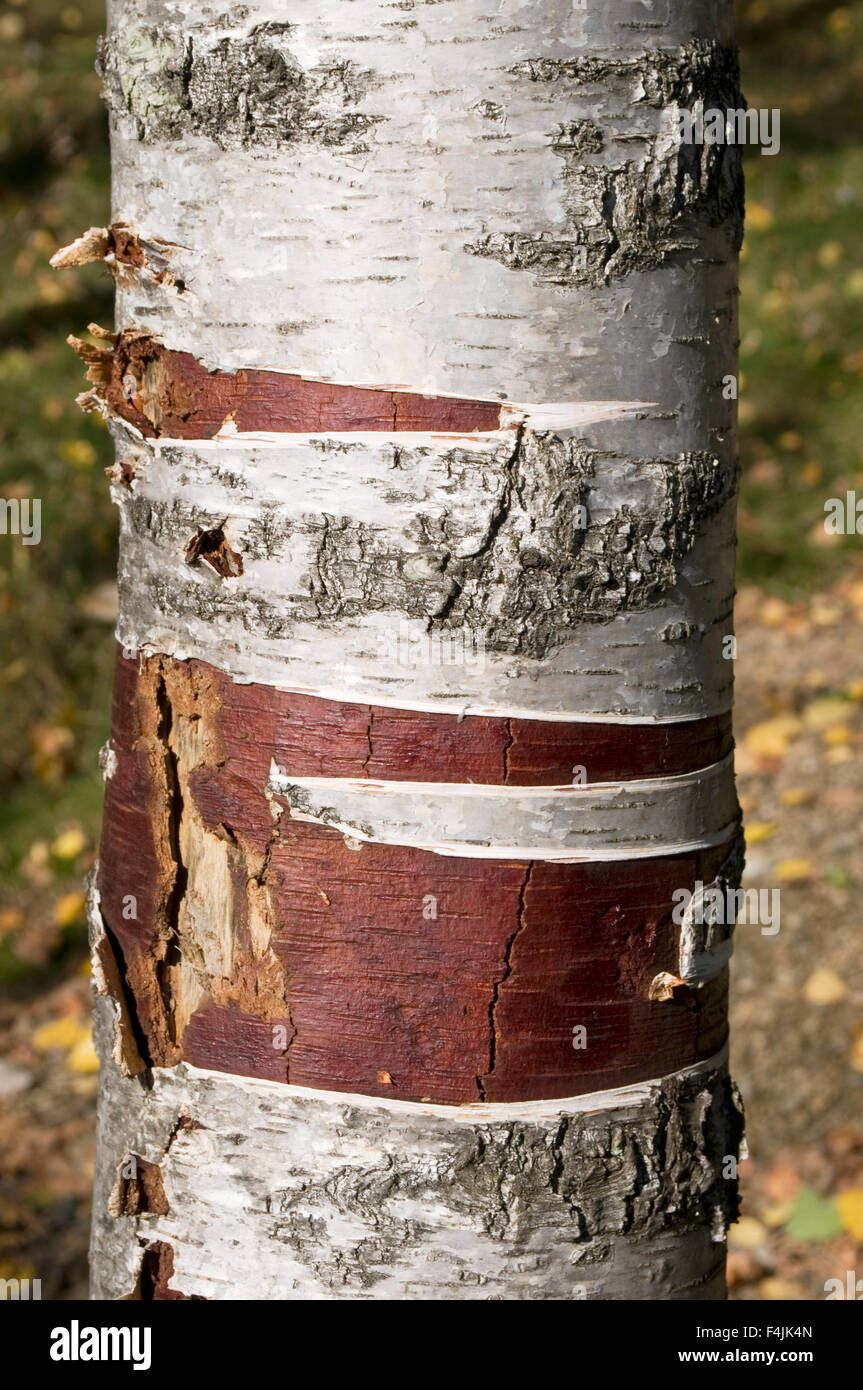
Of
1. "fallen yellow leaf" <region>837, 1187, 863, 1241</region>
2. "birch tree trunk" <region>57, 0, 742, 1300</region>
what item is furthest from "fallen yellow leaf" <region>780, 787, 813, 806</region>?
"birch tree trunk" <region>57, 0, 742, 1300</region>

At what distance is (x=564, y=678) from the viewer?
1051 mm

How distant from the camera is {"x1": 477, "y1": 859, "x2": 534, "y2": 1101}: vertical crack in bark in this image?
1.06 metres

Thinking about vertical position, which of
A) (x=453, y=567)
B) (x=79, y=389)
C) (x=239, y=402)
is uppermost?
(x=79, y=389)

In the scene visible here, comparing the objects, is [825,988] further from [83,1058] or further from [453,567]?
[453,567]

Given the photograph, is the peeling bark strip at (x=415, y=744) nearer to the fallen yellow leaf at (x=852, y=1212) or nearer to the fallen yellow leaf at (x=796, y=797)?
the fallen yellow leaf at (x=852, y=1212)

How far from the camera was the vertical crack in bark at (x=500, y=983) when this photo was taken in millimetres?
1062

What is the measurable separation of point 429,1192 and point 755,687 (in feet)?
10.6

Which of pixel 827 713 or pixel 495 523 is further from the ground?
pixel 827 713

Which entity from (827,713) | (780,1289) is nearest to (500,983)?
(780,1289)

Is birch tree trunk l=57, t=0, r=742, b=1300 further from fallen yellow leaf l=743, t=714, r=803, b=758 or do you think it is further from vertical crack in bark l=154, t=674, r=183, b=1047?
fallen yellow leaf l=743, t=714, r=803, b=758

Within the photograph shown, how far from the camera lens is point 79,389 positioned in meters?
5.28
